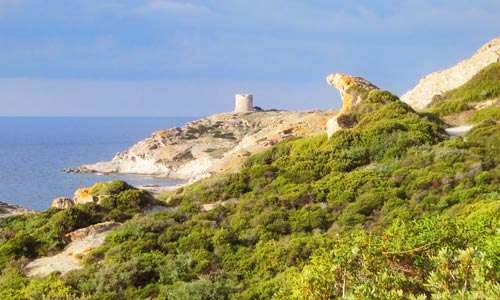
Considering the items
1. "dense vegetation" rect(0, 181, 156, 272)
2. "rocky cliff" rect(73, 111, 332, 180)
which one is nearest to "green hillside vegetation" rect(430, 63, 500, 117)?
"dense vegetation" rect(0, 181, 156, 272)

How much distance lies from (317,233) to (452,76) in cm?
4469

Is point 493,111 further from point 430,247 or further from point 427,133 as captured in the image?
point 430,247

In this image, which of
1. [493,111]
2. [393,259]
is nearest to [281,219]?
[393,259]

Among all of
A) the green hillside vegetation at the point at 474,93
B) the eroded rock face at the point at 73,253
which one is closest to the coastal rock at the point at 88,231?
the eroded rock face at the point at 73,253

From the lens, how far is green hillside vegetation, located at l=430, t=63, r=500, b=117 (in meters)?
45.2

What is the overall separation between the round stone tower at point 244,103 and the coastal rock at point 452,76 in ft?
299

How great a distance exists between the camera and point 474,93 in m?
48.0

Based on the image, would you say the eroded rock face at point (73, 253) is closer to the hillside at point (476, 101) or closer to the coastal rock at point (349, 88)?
the coastal rock at point (349, 88)

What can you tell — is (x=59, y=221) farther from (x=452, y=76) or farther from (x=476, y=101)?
(x=452, y=76)

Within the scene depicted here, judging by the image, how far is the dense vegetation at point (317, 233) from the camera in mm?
12047

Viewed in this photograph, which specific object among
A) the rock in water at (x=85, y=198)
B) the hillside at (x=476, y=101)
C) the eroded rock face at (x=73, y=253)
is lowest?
the eroded rock face at (x=73, y=253)

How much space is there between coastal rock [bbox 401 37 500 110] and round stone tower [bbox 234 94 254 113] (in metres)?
91.1

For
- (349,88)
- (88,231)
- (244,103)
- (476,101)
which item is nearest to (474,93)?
(476,101)

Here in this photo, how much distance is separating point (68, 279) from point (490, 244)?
10614 mm
